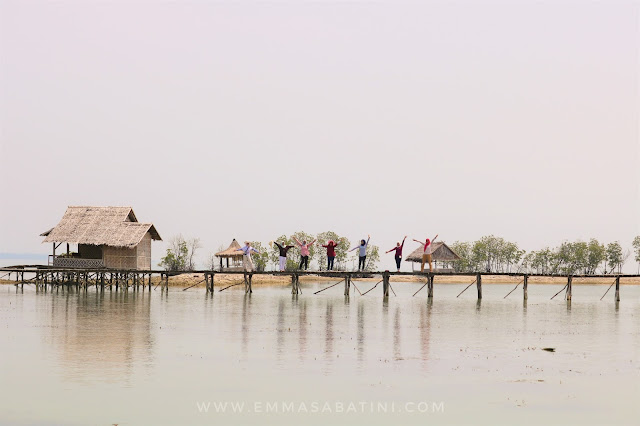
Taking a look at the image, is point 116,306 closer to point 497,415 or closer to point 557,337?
point 557,337

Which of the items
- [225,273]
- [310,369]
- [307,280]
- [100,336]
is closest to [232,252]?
[225,273]

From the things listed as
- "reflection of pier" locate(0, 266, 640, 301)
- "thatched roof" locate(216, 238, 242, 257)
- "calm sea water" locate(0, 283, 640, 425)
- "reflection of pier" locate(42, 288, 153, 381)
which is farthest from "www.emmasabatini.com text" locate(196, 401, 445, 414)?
"thatched roof" locate(216, 238, 242, 257)

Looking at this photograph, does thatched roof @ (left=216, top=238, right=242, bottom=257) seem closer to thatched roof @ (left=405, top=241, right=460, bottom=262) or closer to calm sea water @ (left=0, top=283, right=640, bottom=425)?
thatched roof @ (left=405, top=241, right=460, bottom=262)

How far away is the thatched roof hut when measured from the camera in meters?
46.9

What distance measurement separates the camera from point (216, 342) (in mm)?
22438

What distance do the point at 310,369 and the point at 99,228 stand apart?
32161 mm

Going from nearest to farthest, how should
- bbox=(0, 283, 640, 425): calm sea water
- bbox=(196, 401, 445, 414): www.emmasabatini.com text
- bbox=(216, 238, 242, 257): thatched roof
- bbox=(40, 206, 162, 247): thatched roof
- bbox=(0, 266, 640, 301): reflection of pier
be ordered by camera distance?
bbox=(0, 283, 640, 425): calm sea water
bbox=(196, 401, 445, 414): www.emmasabatini.com text
bbox=(0, 266, 640, 301): reflection of pier
bbox=(40, 206, 162, 247): thatched roof
bbox=(216, 238, 242, 257): thatched roof

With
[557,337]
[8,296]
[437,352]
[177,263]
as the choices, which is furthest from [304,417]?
[177,263]

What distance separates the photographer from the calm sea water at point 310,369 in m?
14.1

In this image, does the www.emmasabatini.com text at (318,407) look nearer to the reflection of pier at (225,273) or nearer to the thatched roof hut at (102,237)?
the reflection of pier at (225,273)

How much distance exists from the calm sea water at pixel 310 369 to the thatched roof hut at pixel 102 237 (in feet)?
51.9

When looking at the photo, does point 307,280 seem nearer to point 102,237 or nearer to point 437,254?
point 437,254

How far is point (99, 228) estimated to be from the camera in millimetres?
47500

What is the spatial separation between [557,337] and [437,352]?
602 cm
